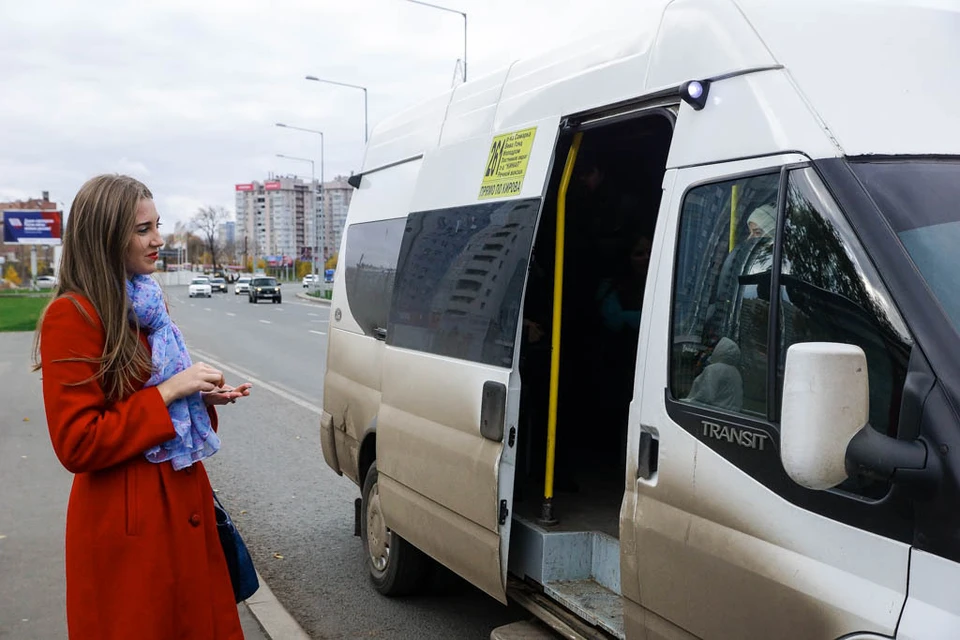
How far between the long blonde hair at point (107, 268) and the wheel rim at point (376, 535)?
2822 millimetres

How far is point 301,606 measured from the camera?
5.14m

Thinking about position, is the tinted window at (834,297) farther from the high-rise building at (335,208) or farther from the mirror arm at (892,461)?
the high-rise building at (335,208)

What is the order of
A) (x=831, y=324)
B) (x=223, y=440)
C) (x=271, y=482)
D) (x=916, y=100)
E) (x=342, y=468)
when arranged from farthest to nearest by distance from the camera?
(x=223, y=440), (x=271, y=482), (x=342, y=468), (x=916, y=100), (x=831, y=324)

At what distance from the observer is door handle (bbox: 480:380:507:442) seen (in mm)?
3701

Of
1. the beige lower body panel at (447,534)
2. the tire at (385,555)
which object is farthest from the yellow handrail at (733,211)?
the tire at (385,555)

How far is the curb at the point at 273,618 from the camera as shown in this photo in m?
4.62

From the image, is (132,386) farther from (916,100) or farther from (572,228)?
(572,228)

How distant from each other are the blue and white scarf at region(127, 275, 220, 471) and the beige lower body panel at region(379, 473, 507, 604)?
156cm

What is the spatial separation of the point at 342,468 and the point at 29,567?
2021 millimetres

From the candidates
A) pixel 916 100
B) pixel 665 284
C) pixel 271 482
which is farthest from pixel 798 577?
pixel 271 482

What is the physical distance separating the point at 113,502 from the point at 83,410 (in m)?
0.28

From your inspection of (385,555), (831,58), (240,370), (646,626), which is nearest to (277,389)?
(240,370)

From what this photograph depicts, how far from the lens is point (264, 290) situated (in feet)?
178

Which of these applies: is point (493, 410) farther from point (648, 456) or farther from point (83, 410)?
point (83, 410)
